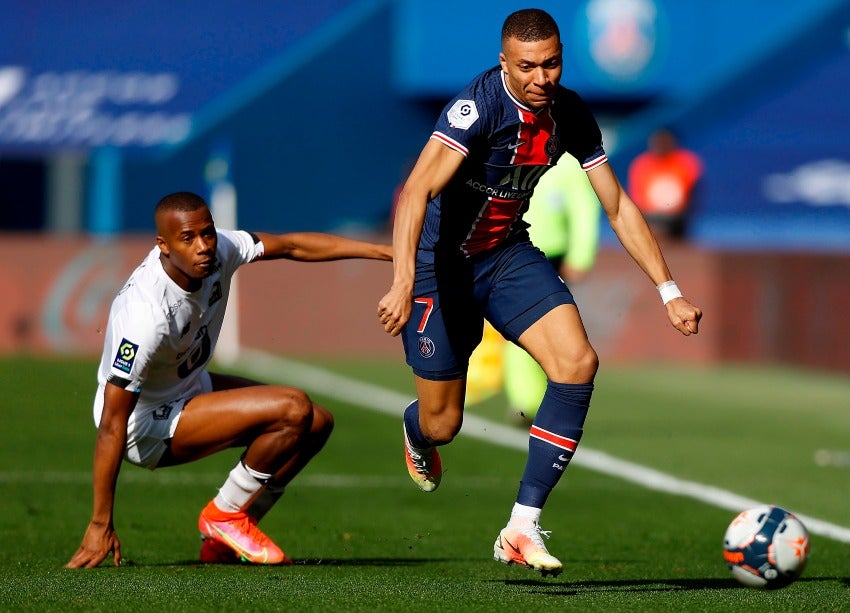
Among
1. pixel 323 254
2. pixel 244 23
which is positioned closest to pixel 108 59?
pixel 244 23

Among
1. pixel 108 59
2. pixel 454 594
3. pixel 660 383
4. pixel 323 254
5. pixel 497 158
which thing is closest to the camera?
pixel 454 594

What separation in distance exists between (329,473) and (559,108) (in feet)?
15.5

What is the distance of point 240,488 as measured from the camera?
7.86 meters

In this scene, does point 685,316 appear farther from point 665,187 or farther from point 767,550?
point 665,187

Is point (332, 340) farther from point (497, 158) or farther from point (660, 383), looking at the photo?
point (497, 158)

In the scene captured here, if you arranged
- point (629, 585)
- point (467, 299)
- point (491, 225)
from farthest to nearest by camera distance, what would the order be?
point (467, 299), point (491, 225), point (629, 585)

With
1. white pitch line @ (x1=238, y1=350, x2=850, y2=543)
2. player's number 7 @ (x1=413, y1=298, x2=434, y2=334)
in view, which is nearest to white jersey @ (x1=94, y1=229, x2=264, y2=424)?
player's number 7 @ (x1=413, y1=298, x2=434, y2=334)

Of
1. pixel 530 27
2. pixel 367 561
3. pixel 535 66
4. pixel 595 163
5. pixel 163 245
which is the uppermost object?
pixel 530 27

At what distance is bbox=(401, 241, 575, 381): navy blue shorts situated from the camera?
7.55 meters

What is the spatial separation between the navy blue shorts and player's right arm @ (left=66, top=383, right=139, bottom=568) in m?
1.39

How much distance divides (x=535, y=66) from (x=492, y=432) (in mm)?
7248

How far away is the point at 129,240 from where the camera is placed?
20156 mm

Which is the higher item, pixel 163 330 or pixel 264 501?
pixel 163 330

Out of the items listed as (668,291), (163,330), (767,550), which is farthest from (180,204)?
(767,550)
